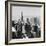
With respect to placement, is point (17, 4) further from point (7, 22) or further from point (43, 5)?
point (43, 5)

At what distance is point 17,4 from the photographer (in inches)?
68.0

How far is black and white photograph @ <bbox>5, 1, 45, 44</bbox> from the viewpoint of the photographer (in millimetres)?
1701

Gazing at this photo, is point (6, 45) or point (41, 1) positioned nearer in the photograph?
point (6, 45)

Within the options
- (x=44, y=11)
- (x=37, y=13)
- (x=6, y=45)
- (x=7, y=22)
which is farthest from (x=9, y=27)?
(x=44, y=11)

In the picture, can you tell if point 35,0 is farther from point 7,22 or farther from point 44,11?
point 7,22

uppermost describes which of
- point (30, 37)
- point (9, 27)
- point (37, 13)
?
point (37, 13)

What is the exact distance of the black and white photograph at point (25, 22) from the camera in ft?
5.58

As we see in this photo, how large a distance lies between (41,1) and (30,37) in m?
0.62

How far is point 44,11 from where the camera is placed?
5.98 feet

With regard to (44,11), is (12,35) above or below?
below

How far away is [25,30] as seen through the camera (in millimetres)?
1756

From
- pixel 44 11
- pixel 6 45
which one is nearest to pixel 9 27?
pixel 6 45
